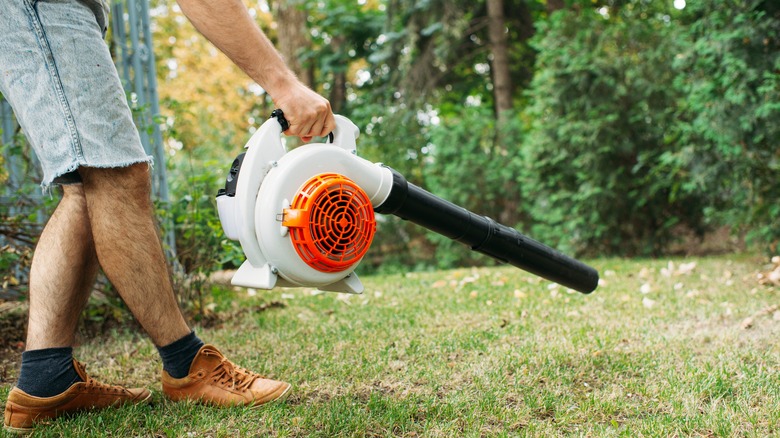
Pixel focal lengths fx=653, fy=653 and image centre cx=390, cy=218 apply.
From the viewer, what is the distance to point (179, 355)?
1979mm

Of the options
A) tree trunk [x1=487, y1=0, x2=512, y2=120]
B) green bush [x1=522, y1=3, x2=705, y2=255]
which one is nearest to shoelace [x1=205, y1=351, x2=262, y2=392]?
green bush [x1=522, y1=3, x2=705, y2=255]

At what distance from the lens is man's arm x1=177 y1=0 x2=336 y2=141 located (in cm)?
174

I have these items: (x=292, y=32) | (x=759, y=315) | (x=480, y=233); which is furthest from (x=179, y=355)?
(x=292, y=32)

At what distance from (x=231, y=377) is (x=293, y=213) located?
2.07ft

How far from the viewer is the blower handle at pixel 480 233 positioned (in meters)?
2.06

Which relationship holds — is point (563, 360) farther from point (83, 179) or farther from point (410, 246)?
point (410, 246)

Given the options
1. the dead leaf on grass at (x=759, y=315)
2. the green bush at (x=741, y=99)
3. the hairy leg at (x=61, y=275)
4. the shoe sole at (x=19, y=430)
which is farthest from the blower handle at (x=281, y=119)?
the green bush at (x=741, y=99)

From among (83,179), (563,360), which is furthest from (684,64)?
(83,179)

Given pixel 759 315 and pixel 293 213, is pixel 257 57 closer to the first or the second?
pixel 293 213

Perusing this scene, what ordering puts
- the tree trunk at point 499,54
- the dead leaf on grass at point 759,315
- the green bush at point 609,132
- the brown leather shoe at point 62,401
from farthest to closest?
the tree trunk at point 499,54, the green bush at point 609,132, the dead leaf on grass at point 759,315, the brown leather shoe at point 62,401

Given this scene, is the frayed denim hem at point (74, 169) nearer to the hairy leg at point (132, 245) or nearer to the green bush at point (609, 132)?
the hairy leg at point (132, 245)

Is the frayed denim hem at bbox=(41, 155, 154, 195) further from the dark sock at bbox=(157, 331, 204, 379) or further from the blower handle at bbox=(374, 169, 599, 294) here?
the blower handle at bbox=(374, 169, 599, 294)

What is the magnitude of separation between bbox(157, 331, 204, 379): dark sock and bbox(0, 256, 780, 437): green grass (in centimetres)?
11

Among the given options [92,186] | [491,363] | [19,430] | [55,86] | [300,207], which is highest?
[55,86]
